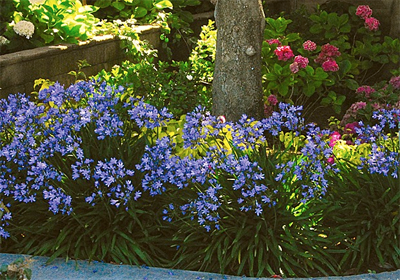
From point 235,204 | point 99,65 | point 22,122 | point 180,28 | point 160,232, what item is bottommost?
point 160,232

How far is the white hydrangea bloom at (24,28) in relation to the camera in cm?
630

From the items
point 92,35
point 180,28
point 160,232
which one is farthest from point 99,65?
point 160,232

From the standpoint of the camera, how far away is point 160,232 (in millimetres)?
4211

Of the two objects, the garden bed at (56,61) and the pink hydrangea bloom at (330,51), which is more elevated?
the pink hydrangea bloom at (330,51)

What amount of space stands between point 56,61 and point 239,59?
1.82 meters

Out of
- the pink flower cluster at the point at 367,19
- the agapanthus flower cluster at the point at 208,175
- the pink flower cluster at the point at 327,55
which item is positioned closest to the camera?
the agapanthus flower cluster at the point at 208,175

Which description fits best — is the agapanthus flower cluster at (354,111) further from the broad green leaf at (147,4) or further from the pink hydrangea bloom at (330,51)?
the broad green leaf at (147,4)

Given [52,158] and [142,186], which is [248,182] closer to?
[142,186]

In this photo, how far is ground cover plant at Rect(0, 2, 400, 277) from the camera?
3.89 m

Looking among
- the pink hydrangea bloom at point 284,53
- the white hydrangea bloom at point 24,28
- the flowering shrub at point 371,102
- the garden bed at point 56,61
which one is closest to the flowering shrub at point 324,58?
the pink hydrangea bloom at point 284,53

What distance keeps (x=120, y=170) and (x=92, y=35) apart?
12.0 ft

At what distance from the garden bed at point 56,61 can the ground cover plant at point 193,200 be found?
163 cm

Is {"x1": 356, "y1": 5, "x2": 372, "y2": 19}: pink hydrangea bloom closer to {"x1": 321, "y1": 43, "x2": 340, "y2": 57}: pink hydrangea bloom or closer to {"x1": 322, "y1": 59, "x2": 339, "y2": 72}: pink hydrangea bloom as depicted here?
{"x1": 321, "y1": 43, "x2": 340, "y2": 57}: pink hydrangea bloom

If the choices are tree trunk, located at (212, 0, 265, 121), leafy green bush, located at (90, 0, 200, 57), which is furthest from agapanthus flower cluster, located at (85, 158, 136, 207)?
leafy green bush, located at (90, 0, 200, 57)
